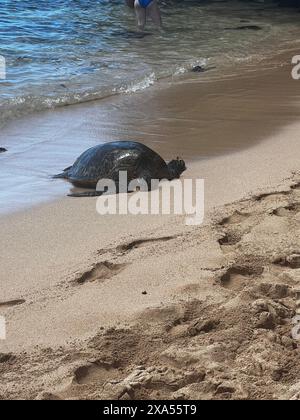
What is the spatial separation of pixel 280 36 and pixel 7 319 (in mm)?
10633

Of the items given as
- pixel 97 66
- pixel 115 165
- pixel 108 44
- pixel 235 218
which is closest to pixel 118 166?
pixel 115 165

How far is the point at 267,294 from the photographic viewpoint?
10.6ft

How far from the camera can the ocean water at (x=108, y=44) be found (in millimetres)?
8555

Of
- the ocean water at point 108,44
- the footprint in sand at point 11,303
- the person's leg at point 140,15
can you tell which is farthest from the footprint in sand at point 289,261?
the person's leg at point 140,15

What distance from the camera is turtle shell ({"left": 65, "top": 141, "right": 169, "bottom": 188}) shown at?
505 cm

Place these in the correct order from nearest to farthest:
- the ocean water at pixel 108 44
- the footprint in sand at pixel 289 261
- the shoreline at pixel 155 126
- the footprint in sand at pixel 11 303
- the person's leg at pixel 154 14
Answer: the footprint in sand at pixel 11 303 < the footprint in sand at pixel 289 261 < the shoreline at pixel 155 126 < the ocean water at pixel 108 44 < the person's leg at pixel 154 14

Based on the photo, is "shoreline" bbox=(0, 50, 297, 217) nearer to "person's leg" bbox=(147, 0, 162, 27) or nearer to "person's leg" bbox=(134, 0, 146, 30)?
"person's leg" bbox=(134, 0, 146, 30)

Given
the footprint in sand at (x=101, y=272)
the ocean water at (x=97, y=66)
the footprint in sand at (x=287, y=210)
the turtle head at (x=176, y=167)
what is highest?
the ocean water at (x=97, y=66)

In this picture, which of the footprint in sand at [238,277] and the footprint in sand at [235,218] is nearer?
the footprint in sand at [238,277]

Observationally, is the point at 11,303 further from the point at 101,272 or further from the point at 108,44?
the point at 108,44

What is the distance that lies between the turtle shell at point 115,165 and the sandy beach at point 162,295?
161 millimetres

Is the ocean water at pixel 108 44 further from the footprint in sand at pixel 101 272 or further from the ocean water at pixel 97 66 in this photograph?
the footprint in sand at pixel 101 272

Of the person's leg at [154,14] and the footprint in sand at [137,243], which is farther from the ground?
the person's leg at [154,14]

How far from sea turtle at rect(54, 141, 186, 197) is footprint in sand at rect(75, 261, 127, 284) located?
138 centimetres
